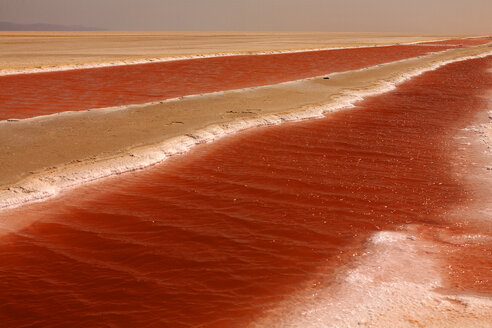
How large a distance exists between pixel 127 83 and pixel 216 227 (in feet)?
43.4

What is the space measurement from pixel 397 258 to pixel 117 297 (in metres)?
2.47

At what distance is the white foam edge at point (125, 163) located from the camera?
5684 millimetres

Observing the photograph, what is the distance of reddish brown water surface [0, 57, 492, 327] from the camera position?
12.1 ft

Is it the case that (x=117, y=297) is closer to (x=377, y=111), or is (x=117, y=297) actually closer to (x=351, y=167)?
(x=351, y=167)

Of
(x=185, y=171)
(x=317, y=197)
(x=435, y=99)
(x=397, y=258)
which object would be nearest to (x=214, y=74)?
(x=435, y=99)

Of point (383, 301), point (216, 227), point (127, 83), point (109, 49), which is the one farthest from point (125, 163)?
point (109, 49)

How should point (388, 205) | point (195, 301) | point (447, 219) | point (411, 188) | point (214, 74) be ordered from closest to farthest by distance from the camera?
point (195, 301)
point (447, 219)
point (388, 205)
point (411, 188)
point (214, 74)

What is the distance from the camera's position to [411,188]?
20.3 feet

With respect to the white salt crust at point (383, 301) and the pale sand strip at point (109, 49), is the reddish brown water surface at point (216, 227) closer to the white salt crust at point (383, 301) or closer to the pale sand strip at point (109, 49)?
the white salt crust at point (383, 301)

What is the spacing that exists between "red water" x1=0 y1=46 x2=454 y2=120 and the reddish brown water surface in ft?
19.8

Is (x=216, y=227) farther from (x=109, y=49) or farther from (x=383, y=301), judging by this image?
(x=109, y=49)

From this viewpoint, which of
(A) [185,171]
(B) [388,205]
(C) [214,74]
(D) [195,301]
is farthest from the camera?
(C) [214,74]

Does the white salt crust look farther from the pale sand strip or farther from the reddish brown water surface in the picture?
the pale sand strip

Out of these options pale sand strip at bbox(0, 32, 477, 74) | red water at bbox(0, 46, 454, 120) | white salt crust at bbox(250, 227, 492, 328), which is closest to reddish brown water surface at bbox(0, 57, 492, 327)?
white salt crust at bbox(250, 227, 492, 328)
